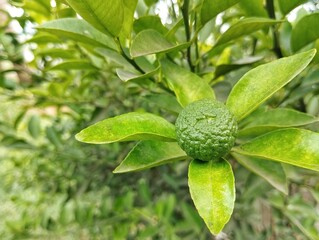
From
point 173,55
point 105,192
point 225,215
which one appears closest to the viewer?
point 225,215

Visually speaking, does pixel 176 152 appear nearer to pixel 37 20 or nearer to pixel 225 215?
pixel 225 215

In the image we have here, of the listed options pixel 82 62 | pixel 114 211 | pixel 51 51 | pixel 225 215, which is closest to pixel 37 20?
pixel 51 51

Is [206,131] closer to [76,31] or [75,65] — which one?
[76,31]

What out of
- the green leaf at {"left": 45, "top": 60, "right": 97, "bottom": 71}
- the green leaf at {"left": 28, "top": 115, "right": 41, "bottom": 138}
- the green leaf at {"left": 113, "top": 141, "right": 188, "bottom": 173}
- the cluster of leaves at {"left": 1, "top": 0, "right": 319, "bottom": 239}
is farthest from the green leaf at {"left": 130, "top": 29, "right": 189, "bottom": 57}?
the green leaf at {"left": 28, "top": 115, "right": 41, "bottom": 138}

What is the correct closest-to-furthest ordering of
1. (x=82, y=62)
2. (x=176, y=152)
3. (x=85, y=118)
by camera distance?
1. (x=176, y=152)
2. (x=82, y=62)
3. (x=85, y=118)

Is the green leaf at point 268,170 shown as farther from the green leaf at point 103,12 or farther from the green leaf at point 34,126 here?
the green leaf at point 34,126

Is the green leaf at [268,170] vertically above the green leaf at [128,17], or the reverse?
the green leaf at [128,17]

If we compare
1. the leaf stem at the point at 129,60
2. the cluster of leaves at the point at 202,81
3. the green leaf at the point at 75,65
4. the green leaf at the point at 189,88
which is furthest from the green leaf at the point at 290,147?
the green leaf at the point at 75,65
